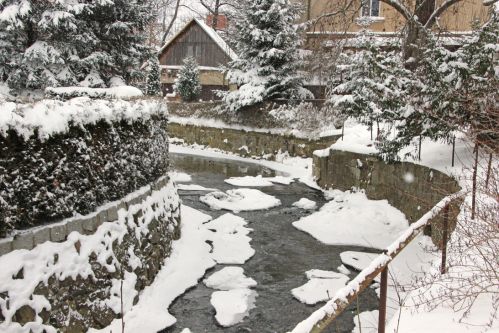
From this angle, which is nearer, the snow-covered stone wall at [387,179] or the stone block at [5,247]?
the stone block at [5,247]

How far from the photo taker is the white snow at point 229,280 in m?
6.97

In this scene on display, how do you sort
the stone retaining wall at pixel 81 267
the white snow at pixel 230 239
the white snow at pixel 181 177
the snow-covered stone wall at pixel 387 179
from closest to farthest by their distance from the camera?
the stone retaining wall at pixel 81 267 → the white snow at pixel 230 239 → the snow-covered stone wall at pixel 387 179 → the white snow at pixel 181 177

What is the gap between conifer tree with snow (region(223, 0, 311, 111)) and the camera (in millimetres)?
18547

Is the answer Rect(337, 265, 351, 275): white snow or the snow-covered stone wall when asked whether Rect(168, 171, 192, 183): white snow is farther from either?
Rect(337, 265, 351, 275): white snow

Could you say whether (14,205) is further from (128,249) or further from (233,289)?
(233,289)

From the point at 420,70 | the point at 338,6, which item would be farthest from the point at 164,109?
the point at 338,6

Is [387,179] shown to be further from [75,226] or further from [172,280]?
[75,226]

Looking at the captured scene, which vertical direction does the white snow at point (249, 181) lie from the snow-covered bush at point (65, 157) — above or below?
below

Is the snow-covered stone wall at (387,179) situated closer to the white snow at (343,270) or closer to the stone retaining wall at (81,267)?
the white snow at (343,270)

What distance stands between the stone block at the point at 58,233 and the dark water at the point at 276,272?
1.78m

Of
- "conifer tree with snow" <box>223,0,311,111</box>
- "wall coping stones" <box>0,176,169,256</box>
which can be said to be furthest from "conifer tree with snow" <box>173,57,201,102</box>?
"wall coping stones" <box>0,176,169,256</box>

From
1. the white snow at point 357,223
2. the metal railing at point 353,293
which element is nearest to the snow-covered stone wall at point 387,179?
the white snow at point 357,223

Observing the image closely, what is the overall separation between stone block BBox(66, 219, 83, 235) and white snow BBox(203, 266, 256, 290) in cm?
238

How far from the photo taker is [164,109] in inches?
335
